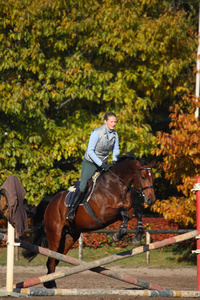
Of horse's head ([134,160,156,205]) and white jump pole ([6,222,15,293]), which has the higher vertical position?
horse's head ([134,160,156,205])

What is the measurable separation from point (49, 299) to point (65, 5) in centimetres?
904

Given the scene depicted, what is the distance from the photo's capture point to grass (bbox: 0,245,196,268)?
12.4 m

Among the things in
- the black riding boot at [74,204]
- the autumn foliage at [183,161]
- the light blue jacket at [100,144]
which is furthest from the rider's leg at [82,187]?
the autumn foliage at [183,161]

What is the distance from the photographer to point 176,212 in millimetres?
11305

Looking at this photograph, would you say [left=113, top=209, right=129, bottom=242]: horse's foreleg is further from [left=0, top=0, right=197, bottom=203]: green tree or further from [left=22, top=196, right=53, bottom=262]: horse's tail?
[left=0, top=0, right=197, bottom=203]: green tree

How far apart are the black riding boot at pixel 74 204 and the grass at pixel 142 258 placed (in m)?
5.38

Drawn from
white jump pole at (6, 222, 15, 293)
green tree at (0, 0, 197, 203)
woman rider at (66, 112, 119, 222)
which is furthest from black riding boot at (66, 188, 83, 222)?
green tree at (0, 0, 197, 203)

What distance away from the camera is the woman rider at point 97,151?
23.3ft

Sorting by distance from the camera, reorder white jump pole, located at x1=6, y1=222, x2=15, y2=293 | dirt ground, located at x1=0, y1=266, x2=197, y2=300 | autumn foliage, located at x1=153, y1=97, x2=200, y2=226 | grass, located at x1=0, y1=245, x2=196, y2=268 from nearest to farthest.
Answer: white jump pole, located at x1=6, y1=222, x2=15, y2=293 < dirt ground, located at x1=0, y1=266, x2=197, y2=300 < autumn foliage, located at x1=153, y1=97, x2=200, y2=226 < grass, located at x1=0, y1=245, x2=196, y2=268

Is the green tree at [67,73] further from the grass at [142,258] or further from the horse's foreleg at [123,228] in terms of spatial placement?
the horse's foreleg at [123,228]

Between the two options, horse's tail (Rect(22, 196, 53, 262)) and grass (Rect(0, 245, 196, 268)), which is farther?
grass (Rect(0, 245, 196, 268))

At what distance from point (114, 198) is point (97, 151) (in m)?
0.84

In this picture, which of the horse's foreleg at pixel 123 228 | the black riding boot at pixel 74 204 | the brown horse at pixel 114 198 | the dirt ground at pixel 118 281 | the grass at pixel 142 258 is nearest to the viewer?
the horse's foreleg at pixel 123 228

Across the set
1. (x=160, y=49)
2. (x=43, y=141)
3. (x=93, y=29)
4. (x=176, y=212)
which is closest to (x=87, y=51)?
(x=93, y=29)
